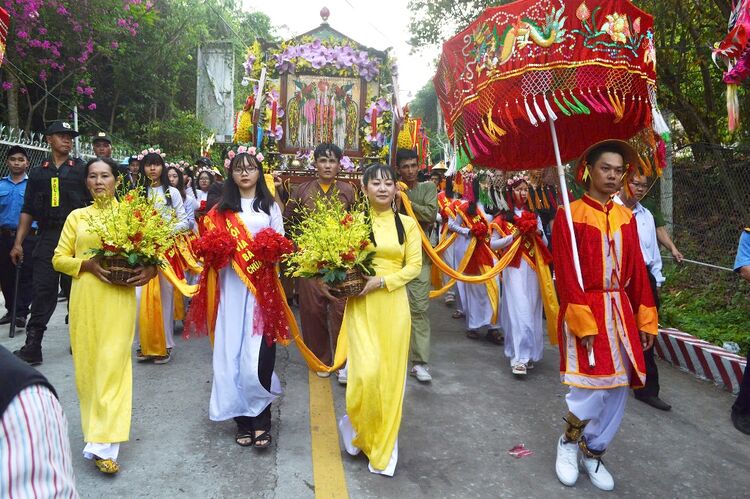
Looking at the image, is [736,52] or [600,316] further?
[600,316]

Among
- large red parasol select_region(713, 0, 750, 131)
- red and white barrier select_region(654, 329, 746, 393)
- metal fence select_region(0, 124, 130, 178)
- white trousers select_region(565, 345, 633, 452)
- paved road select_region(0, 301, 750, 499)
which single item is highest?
large red parasol select_region(713, 0, 750, 131)

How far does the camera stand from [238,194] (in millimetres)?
4188

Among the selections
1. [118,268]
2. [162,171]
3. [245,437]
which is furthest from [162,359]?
[118,268]

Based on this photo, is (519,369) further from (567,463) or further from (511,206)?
(567,463)

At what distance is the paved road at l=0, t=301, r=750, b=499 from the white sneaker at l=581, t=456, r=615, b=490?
4 centimetres

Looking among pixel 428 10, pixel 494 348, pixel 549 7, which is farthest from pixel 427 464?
pixel 428 10

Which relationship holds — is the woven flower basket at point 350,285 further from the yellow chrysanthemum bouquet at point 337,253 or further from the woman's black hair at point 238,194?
the woman's black hair at point 238,194

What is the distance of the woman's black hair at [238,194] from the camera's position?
162 inches

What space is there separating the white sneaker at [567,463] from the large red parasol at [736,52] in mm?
2020

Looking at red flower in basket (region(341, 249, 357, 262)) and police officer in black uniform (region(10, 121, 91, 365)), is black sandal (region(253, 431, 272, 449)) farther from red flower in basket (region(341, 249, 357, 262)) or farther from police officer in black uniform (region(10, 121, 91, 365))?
police officer in black uniform (region(10, 121, 91, 365))

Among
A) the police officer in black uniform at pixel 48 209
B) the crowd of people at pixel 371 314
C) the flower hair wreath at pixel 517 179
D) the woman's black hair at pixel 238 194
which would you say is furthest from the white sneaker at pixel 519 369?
the police officer in black uniform at pixel 48 209

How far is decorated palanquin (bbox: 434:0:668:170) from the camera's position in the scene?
3.32 m

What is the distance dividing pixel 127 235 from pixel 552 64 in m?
2.65

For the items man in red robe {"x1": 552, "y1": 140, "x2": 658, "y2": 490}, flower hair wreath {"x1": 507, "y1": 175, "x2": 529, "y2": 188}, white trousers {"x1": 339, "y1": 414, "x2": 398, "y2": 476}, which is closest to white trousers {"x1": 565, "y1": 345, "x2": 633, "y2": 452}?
man in red robe {"x1": 552, "y1": 140, "x2": 658, "y2": 490}
